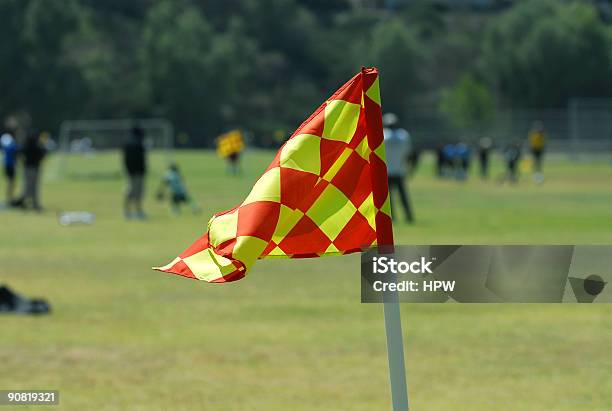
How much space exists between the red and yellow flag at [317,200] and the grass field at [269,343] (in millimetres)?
3607

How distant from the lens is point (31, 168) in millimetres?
32656

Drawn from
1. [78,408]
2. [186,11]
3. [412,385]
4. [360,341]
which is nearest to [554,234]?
[360,341]

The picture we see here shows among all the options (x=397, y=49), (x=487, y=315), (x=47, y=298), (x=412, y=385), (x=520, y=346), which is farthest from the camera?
(x=397, y=49)

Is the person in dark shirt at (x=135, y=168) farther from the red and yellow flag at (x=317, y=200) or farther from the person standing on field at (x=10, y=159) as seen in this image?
the red and yellow flag at (x=317, y=200)

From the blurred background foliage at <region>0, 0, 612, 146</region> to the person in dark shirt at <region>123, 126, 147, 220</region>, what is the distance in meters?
73.5

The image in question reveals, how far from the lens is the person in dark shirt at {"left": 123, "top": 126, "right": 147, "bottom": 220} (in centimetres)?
2905

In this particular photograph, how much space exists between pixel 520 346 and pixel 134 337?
315 centimetres

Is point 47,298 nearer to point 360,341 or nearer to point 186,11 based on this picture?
point 360,341

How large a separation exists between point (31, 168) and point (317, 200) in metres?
28.0

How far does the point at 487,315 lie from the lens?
1328 centimetres

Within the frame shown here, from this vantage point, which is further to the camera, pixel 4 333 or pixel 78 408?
pixel 4 333

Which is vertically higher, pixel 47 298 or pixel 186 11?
pixel 186 11

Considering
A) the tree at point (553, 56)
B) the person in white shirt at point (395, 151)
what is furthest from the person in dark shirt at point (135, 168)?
the tree at point (553, 56)

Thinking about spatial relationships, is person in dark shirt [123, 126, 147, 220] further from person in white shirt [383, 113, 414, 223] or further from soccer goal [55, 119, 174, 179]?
soccer goal [55, 119, 174, 179]
